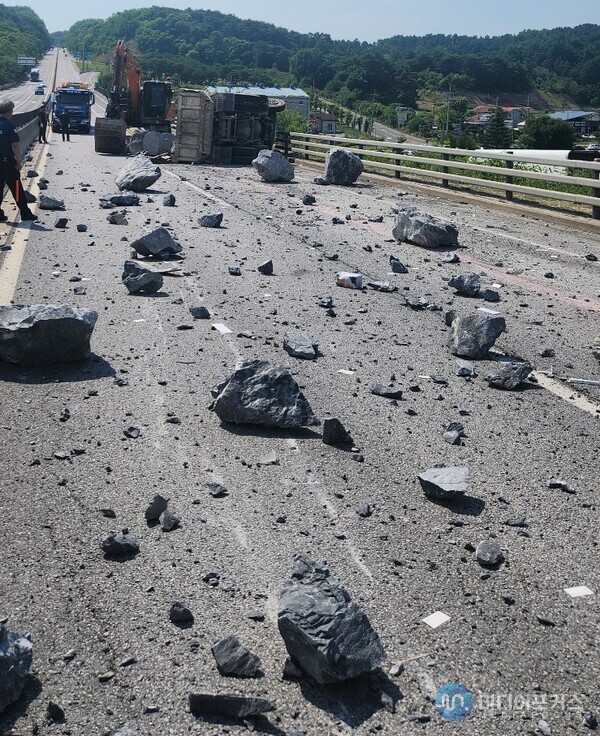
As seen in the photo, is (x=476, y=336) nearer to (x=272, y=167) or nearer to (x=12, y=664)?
(x=12, y=664)

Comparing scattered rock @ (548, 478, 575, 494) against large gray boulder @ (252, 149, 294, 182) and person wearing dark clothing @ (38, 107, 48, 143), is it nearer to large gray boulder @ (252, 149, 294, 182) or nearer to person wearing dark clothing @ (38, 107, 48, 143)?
large gray boulder @ (252, 149, 294, 182)

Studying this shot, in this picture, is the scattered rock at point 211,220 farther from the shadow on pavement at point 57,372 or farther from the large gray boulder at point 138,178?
the shadow on pavement at point 57,372

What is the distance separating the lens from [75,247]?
13.0m

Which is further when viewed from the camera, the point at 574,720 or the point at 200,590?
the point at 200,590

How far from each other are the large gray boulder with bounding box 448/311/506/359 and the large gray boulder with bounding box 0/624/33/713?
535cm

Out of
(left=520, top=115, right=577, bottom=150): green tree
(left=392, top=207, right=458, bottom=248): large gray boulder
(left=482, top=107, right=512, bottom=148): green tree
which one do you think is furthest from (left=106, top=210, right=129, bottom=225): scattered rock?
(left=482, top=107, right=512, bottom=148): green tree

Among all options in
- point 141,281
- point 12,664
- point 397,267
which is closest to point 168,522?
point 12,664

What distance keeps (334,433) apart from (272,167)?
65.8 feet

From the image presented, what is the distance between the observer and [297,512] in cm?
490

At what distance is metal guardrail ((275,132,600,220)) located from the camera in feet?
58.8

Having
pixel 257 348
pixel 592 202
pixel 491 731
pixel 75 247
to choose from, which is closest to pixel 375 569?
pixel 491 731

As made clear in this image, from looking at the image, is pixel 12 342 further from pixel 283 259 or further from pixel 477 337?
pixel 283 259

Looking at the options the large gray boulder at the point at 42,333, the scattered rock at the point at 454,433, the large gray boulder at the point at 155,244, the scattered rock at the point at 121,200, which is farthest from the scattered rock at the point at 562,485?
the scattered rock at the point at 121,200

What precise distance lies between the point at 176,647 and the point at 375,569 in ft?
3.55
